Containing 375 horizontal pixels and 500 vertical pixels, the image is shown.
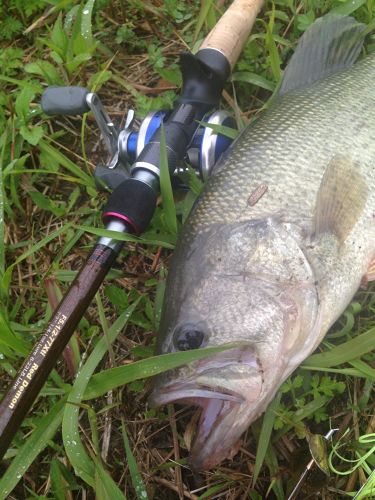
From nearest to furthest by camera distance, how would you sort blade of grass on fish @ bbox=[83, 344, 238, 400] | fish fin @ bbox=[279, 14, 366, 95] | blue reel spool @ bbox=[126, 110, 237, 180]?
1. blade of grass on fish @ bbox=[83, 344, 238, 400]
2. blue reel spool @ bbox=[126, 110, 237, 180]
3. fish fin @ bbox=[279, 14, 366, 95]

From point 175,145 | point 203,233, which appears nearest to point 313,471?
point 203,233

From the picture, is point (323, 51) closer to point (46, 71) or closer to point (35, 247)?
point (46, 71)

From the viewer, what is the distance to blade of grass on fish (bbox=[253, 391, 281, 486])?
7.37 feet

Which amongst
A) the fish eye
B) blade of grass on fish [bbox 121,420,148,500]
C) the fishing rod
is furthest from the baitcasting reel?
blade of grass on fish [bbox 121,420,148,500]

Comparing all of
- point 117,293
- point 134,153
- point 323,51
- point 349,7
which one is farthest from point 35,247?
point 349,7

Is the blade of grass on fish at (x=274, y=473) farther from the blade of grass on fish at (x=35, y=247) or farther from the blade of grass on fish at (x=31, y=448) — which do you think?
the blade of grass on fish at (x=35, y=247)

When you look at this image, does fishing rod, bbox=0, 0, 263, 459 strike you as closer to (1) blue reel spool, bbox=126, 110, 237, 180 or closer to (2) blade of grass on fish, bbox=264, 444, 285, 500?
(1) blue reel spool, bbox=126, 110, 237, 180

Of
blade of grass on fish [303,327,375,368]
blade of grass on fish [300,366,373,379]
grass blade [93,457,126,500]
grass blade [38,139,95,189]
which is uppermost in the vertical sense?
grass blade [38,139,95,189]

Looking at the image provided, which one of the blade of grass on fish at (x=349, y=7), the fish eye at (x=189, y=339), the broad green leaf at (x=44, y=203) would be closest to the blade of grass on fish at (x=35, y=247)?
the broad green leaf at (x=44, y=203)

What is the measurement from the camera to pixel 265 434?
7.45ft

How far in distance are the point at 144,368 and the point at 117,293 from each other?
0.64 m

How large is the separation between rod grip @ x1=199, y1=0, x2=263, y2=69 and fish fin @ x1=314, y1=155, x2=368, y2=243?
92 centimetres

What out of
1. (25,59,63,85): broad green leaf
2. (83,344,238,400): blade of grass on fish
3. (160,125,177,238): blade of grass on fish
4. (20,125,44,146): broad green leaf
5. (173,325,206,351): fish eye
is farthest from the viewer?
(25,59,63,85): broad green leaf

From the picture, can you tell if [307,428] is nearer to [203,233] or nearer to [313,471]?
[313,471]
